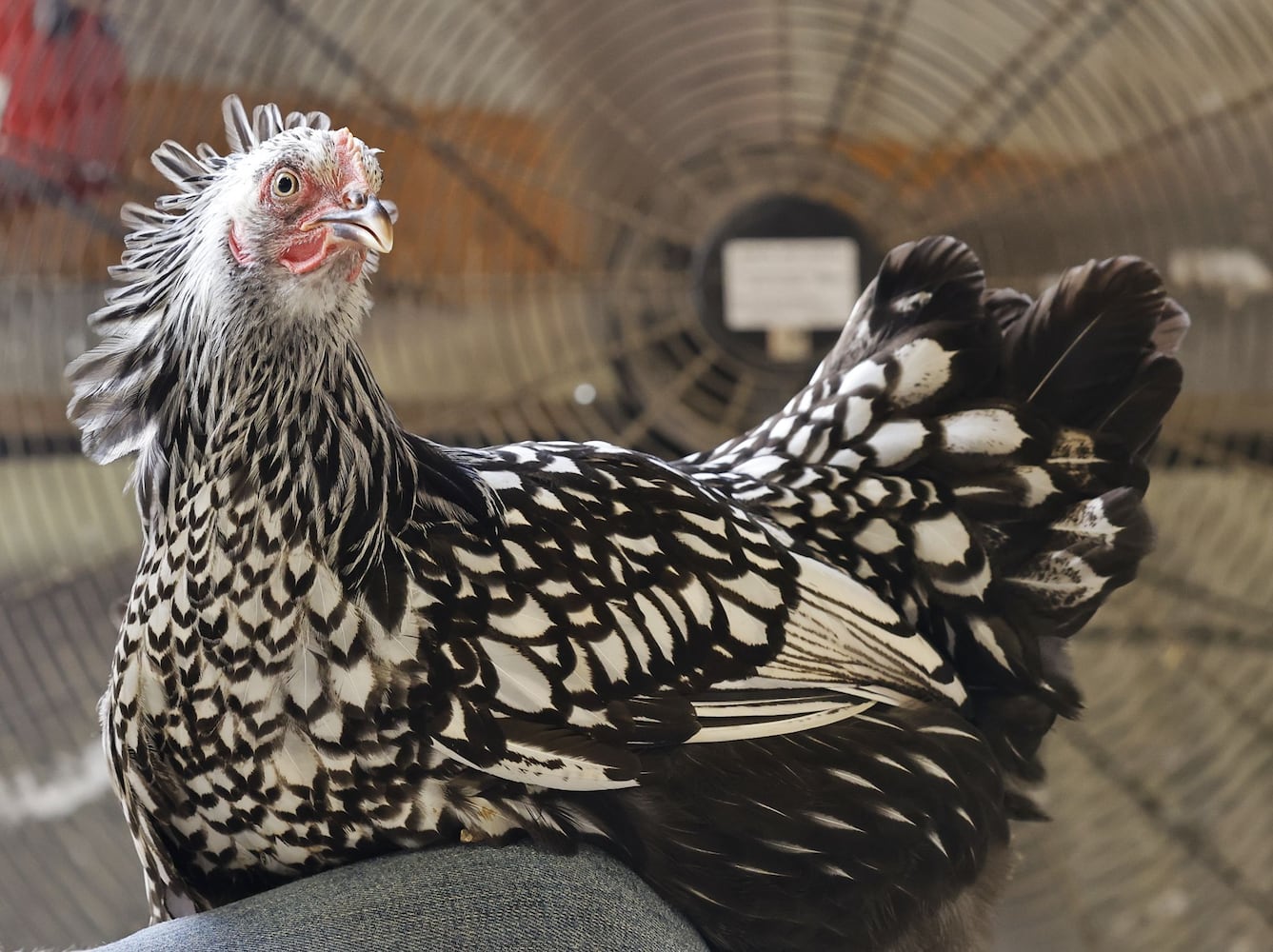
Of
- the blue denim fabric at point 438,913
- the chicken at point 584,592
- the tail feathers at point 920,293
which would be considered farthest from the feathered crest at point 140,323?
the tail feathers at point 920,293

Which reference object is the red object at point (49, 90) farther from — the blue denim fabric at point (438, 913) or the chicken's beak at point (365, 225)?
the blue denim fabric at point (438, 913)

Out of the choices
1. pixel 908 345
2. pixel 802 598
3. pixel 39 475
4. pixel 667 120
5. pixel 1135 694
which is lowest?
pixel 1135 694

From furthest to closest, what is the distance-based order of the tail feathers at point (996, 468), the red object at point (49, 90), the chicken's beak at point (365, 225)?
the red object at point (49, 90) < the tail feathers at point (996, 468) < the chicken's beak at point (365, 225)

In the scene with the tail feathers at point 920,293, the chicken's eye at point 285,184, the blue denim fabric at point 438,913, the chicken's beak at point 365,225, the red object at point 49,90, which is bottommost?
the blue denim fabric at point 438,913

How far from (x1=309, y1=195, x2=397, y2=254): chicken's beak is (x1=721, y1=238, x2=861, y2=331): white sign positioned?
1.51 ft

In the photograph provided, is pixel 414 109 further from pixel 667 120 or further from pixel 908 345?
pixel 908 345

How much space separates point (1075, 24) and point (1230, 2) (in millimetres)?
123

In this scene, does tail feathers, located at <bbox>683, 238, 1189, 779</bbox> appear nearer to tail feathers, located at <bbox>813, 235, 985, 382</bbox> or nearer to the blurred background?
tail feathers, located at <bbox>813, 235, 985, 382</bbox>

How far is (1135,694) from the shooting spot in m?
0.98

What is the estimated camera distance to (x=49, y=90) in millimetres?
878

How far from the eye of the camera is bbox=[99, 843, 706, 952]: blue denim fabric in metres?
0.56

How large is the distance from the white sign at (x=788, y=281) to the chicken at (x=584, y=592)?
168mm

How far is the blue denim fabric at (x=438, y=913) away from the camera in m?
0.56

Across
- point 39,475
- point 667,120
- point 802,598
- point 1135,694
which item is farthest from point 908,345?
point 39,475
